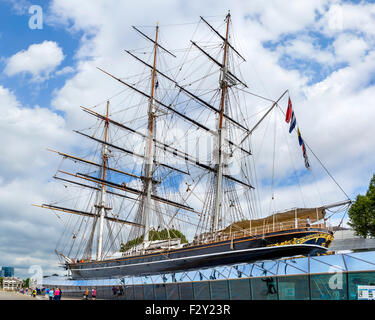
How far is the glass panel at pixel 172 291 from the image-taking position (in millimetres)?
20250

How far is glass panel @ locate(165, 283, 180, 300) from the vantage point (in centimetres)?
2025

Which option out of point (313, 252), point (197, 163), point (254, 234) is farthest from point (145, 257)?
point (313, 252)

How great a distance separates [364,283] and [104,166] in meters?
42.4

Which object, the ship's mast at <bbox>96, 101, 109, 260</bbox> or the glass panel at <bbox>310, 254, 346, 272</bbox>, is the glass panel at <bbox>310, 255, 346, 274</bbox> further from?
the ship's mast at <bbox>96, 101, 109, 260</bbox>

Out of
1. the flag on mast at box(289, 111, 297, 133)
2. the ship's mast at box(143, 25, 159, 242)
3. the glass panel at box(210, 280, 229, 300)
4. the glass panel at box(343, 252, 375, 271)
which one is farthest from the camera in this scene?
the ship's mast at box(143, 25, 159, 242)

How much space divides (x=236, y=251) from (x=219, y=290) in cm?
628

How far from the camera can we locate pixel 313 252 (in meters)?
22.1

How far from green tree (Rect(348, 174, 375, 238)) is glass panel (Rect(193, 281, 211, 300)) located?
2418 centimetres

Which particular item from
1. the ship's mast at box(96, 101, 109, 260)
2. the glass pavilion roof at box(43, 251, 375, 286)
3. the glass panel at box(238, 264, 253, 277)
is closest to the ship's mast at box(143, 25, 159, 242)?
the ship's mast at box(96, 101, 109, 260)

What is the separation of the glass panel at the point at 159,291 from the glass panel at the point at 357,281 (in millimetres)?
11278

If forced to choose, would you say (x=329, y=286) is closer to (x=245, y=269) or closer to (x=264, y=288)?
(x=264, y=288)
